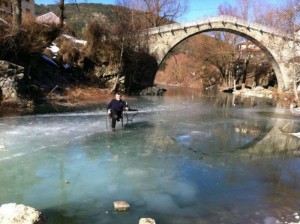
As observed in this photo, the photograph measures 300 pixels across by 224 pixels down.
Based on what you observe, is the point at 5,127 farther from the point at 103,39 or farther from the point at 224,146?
the point at 103,39

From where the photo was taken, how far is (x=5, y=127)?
11836 millimetres

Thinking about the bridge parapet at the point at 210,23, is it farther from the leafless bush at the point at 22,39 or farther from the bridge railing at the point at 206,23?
the leafless bush at the point at 22,39

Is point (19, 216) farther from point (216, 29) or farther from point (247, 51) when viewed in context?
point (247, 51)

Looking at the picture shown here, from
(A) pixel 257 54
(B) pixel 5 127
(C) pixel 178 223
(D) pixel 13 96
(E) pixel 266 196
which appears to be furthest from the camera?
(A) pixel 257 54

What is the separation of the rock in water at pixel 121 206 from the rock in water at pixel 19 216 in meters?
1.52

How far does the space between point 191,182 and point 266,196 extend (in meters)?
1.44

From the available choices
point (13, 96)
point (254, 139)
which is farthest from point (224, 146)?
point (13, 96)

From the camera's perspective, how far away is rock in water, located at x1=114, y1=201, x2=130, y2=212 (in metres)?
5.78

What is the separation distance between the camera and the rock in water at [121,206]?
578 cm

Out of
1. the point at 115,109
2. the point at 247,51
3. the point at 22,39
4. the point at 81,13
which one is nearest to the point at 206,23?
the point at 247,51

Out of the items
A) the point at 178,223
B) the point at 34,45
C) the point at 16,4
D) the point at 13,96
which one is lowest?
the point at 178,223

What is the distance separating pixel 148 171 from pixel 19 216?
3.96 metres

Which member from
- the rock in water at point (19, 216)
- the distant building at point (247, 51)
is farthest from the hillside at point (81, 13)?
the rock in water at point (19, 216)

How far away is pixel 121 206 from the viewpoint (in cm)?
582
